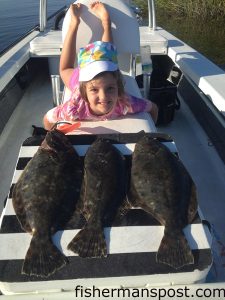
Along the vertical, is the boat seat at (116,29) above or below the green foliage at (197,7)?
above

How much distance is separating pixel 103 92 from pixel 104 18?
1409mm

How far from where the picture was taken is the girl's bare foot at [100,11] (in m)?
3.68

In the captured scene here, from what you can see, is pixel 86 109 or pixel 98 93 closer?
pixel 98 93

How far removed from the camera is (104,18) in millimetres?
3693

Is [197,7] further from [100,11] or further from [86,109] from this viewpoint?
[86,109]

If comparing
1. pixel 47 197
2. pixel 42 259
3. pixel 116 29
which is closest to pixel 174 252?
pixel 42 259

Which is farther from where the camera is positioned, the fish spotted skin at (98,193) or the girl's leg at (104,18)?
the girl's leg at (104,18)

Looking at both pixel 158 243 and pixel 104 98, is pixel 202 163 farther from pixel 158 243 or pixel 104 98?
pixel 158 243

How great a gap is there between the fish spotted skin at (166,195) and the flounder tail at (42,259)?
1.63 ft

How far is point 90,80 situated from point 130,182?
1031 millimetres

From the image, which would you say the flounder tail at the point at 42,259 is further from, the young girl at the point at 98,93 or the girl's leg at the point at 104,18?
the girl's leg at the point at 104,18

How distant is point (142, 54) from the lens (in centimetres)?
431

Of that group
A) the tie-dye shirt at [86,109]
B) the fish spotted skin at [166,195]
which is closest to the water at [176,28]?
the tie-dye shirt at [86,109]

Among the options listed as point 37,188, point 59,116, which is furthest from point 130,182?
point 59,116
